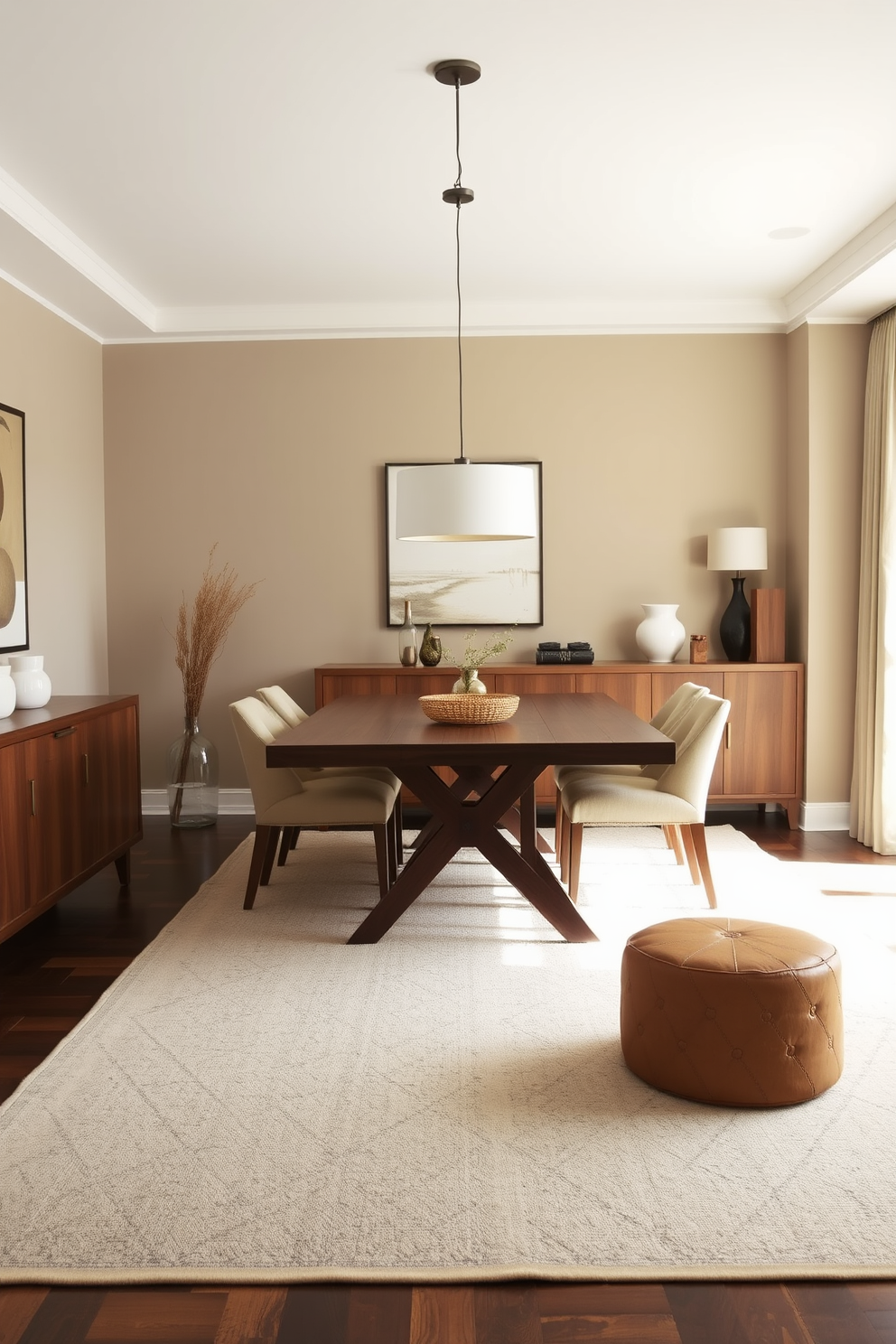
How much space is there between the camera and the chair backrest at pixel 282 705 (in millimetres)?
4844

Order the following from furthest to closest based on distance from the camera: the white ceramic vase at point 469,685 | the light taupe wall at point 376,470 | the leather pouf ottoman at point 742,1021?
the light taupe wall at point 376,470
the white ceramic vase at point 469,685
the leather pouf ottoman at point 742,1021

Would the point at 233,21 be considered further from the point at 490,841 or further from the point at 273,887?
the point at 273,887

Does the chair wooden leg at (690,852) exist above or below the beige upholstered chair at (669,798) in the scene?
below

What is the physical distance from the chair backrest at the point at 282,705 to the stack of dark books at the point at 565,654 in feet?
4.80

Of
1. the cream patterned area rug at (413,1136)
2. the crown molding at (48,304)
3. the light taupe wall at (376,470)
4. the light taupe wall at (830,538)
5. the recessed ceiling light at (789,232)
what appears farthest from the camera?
the light taupe wall at (376,470)

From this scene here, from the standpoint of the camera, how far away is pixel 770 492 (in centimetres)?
610

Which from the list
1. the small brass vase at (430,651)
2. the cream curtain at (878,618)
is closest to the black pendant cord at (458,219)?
the small brass vase at (430,651)

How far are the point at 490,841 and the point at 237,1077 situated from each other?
134cm

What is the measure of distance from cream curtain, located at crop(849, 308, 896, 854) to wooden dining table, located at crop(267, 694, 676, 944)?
172cm

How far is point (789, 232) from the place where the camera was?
15.6 ft

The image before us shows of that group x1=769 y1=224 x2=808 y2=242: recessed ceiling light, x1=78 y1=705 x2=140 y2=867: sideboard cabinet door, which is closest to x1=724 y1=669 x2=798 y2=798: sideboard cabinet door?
x1=769 y1=224 x2=808 y2=242: recessed ceiling light

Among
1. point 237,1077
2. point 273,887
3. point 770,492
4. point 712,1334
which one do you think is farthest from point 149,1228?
point 770,492

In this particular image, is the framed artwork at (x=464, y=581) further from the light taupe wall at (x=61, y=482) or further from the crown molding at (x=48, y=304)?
the crown molding at (x=48, y=304)

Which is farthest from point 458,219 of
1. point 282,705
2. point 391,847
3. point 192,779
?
point 192,779
